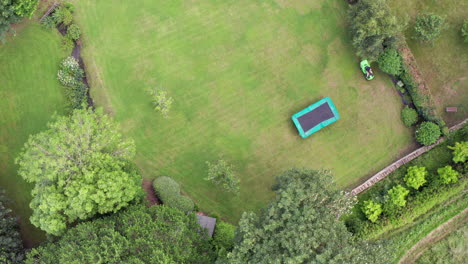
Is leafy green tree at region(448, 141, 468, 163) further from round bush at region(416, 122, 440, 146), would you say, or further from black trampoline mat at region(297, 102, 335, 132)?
black trampoline mat at region(297, 102, 335, 132)

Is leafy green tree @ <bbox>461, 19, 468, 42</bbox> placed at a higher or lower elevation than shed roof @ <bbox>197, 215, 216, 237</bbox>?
higher

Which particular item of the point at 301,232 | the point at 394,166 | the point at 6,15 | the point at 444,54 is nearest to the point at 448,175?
the point at 394,166

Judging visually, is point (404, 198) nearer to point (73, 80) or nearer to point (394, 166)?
point (394, 166)

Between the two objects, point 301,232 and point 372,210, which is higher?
point 301,232

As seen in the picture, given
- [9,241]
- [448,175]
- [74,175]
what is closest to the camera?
[74,175]

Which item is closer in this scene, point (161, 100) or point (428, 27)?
point (161, 100)

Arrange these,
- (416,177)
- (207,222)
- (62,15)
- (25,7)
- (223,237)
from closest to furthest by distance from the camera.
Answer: (25,7)
(223,237)
(207,222)
(416,177)
(62,15)

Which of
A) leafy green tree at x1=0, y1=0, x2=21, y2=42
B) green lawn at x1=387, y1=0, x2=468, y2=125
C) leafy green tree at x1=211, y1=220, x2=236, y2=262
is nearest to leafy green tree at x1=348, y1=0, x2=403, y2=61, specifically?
green lawn at x1=387, y1=0, x2=468, y2=125
